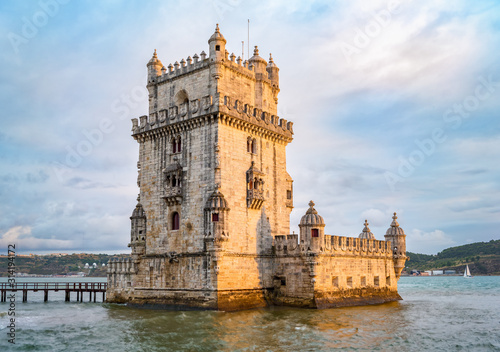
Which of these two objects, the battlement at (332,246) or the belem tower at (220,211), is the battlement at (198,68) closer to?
the belem tower at (220,211)

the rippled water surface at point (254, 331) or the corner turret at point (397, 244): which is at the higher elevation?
the corner turret at point (397, 244)

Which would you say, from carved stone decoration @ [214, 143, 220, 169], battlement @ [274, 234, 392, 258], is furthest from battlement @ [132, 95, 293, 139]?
battlement @ [274, 234, 392, 258]

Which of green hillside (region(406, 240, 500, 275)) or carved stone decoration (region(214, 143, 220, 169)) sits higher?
carved stone decoration (region(214, 143, 220, 169))

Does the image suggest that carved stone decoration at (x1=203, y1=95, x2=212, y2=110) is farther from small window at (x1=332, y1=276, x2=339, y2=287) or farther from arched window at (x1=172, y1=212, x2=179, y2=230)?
small window at (x1=332, y1=276, x2=339, y2=287)

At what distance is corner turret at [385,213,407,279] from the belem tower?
7350 mm

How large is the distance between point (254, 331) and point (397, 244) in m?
26.0

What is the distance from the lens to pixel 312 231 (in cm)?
4056

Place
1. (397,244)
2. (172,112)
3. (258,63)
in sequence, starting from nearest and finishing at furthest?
(172,112) → (258,63) → (397,244)

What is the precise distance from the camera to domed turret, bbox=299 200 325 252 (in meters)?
40.3

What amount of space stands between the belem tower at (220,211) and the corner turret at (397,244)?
289 inches

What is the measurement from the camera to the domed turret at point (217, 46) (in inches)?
1608

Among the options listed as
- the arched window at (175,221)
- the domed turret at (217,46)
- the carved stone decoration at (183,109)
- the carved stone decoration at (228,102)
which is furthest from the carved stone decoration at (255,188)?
the domed turret at (217,46)

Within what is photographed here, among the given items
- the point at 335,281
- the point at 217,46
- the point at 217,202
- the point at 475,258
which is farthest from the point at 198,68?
the point at 475,258

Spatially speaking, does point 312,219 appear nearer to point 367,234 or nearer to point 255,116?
point 255,116
